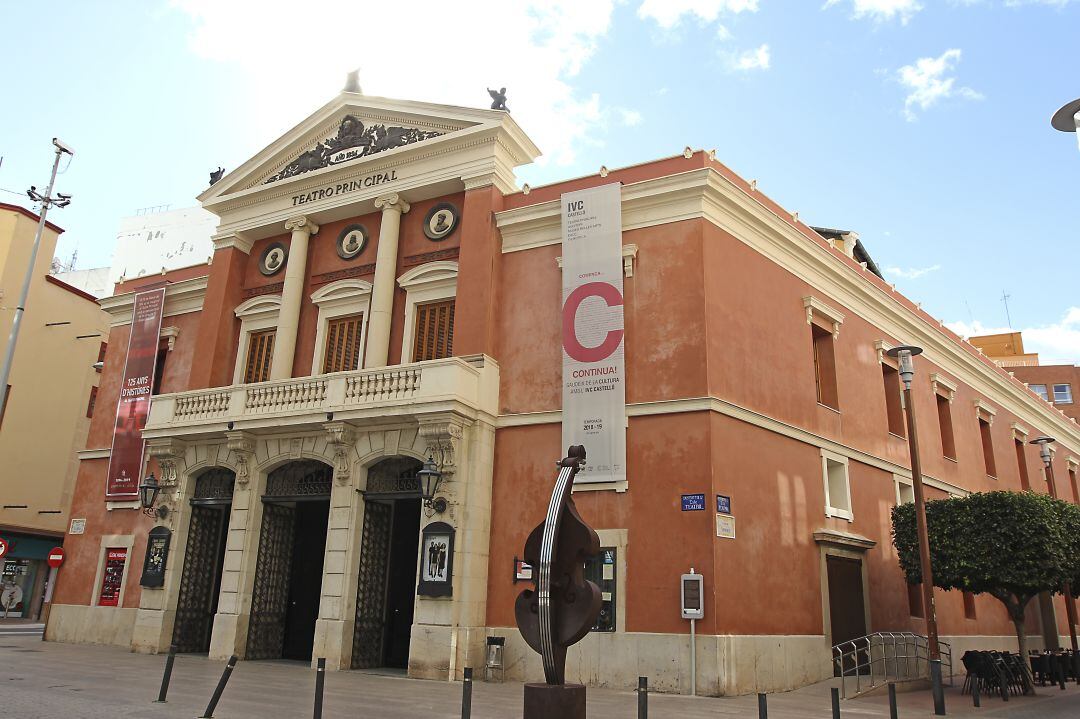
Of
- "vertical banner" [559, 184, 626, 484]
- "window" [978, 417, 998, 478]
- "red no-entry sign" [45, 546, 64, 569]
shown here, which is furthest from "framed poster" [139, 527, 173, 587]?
"window" [978, 417, 998, 478]

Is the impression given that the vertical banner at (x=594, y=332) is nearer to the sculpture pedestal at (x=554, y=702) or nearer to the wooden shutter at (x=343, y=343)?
the wooden shutter at (x=343, y=343)

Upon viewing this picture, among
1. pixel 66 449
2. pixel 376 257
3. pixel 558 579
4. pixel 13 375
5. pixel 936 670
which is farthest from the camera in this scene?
pixel 66 449

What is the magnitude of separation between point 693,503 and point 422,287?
851 cm

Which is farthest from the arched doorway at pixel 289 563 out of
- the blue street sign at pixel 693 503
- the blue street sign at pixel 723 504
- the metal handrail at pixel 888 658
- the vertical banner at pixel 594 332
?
the metal handrail at pixel 888 658

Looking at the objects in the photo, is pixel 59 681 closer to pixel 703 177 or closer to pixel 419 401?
pixel 419 401

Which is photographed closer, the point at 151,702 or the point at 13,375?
the point at 151,702

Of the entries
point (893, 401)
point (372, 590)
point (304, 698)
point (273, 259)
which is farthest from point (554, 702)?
point (893, 401)

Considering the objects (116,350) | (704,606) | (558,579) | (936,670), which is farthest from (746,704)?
(116,350)

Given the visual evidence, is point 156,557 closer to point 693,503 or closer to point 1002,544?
point 693,503

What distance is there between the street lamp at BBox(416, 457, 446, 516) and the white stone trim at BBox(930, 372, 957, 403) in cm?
1640

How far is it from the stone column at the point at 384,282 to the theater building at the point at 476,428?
8cm

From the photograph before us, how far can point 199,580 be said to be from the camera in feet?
67.5

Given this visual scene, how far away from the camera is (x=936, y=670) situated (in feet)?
41.7

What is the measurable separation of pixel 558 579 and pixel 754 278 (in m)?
11.3
